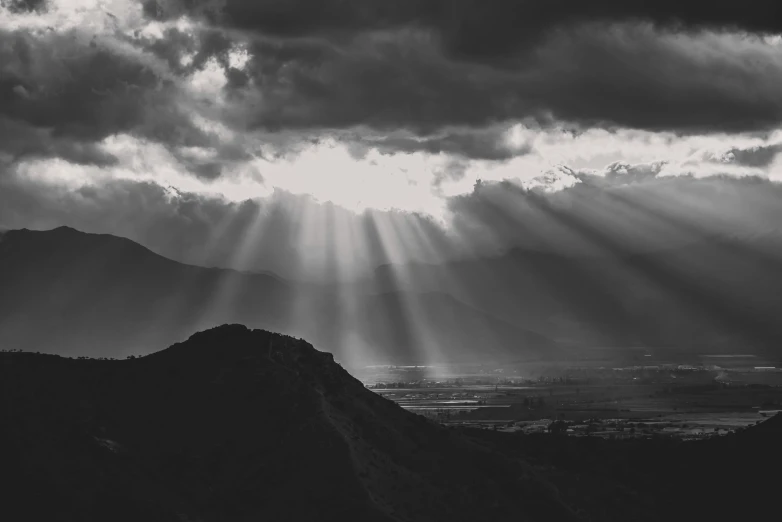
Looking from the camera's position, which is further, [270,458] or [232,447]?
[232,447]

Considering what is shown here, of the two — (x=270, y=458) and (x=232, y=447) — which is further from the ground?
(x=232, y=447)

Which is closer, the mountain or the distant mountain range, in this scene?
the mountain

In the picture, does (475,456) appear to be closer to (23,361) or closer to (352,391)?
(352,391)

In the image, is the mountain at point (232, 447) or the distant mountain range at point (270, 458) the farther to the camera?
the distant mountain range at point (270, 458)

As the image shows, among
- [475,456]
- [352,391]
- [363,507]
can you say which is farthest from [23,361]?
[475,456]
